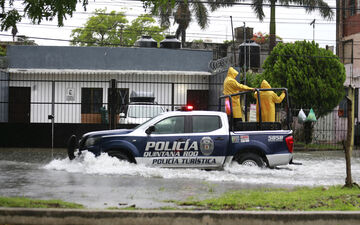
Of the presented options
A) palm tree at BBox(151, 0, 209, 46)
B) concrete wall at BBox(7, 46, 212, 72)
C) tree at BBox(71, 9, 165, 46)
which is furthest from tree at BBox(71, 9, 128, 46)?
concrete wall at BBox(7, 46, 212, 72)

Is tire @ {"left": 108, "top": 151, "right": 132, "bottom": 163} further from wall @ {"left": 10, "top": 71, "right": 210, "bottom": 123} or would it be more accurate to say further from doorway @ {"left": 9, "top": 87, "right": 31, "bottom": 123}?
doorway @ {"left": 9, "top": 87, "right": 31, "bottom": 123}

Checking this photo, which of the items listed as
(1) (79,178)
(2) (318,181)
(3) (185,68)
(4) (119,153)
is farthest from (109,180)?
(3) (185,68)

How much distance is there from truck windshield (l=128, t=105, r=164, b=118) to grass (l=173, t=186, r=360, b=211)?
1212cm

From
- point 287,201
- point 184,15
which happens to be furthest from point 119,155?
point 184,15

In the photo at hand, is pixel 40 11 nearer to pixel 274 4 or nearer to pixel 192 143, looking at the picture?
pixel 192 143

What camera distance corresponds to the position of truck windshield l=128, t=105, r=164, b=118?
68.6 feet

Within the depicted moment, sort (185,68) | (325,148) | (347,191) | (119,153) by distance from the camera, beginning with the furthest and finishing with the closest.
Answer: (185,68) → (325,148) → (119,153) → (347,191)

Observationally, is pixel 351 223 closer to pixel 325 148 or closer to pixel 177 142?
pixel 177 142

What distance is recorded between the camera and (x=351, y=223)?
6.77 m

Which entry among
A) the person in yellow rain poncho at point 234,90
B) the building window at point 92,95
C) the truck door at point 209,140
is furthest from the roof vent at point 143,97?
the truck door at point 209,140

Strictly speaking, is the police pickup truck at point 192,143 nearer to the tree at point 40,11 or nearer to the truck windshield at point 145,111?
the tree at point 40,11

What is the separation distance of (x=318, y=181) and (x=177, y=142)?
125 inches

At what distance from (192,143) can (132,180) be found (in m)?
2.17

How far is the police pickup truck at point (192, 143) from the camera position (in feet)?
40.2
